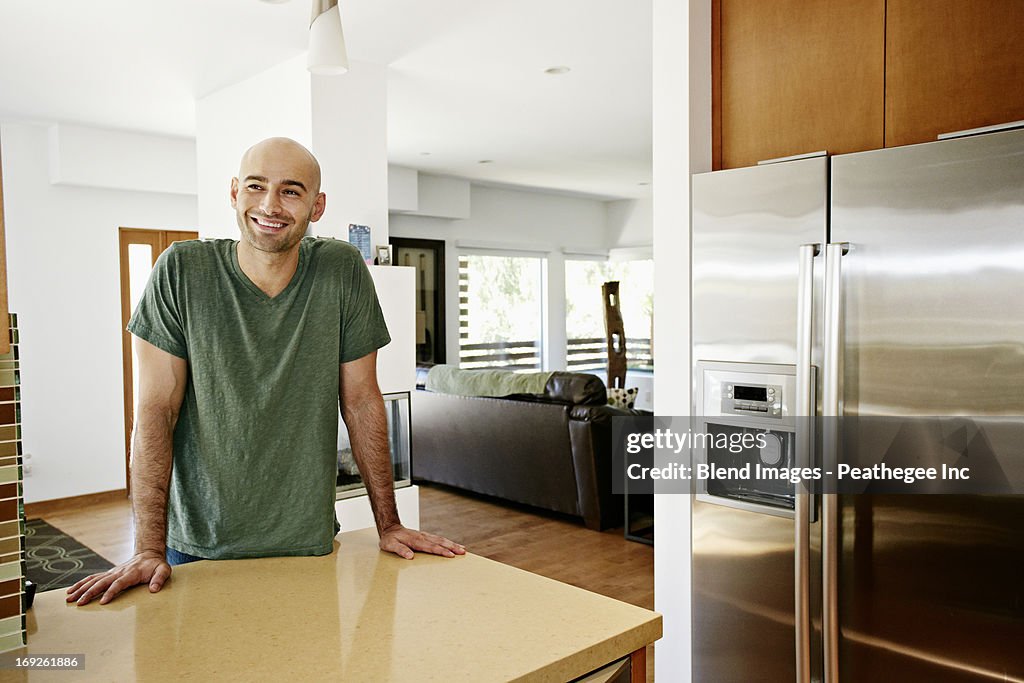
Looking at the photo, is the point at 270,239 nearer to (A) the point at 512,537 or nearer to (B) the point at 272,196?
(B) the point at 272,196

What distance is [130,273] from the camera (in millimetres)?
6062

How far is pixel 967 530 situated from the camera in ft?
6.07

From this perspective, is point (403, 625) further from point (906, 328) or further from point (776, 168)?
point (776, 168)

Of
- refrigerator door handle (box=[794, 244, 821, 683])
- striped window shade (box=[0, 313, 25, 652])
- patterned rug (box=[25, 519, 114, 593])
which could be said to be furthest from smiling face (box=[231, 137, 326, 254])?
patterned rug (box=[25, 519, 114, 593])

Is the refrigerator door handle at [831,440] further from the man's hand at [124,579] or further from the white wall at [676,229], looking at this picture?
the man's hand at [124,579]

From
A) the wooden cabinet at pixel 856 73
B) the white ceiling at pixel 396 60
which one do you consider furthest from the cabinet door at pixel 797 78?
the white ceiling at pixel 396 60

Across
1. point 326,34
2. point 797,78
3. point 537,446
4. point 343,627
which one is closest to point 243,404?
point 343,627

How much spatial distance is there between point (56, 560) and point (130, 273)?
2.36m

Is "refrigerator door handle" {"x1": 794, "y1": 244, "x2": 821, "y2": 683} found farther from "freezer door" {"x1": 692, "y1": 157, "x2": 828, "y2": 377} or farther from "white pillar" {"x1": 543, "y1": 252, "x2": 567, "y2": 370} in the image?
"white pillar" {"x1": 543, "y1": 252, "x2": 567, "y2": 370}

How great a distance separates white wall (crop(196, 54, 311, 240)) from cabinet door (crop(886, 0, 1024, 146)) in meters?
2.76

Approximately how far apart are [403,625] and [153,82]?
13.9 feet

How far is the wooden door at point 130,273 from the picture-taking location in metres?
6.00

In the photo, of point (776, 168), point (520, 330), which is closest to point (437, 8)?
point (776, 168)

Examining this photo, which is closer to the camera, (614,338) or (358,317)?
A: (358,317)
